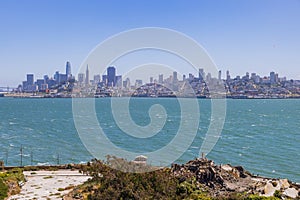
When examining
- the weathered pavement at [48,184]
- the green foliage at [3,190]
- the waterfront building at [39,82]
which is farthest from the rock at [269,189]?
the waterfront building at [39,82]

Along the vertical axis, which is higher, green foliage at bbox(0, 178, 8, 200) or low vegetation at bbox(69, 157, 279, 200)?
low vegetation at bbox(69, 157, 279, 200)

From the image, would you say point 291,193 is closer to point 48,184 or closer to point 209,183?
point 209,183

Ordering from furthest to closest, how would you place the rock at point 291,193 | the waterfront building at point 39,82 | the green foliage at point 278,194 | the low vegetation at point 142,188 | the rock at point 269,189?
the waterfront building at point 39,82, the rock at point 269,189, the rock at point 291,193, the green foliage at point 278,194, the low vegetation at point 142,188

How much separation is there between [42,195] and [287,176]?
1565 cm

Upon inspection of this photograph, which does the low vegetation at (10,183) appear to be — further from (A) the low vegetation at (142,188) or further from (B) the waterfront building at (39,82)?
(B) the waterfront building at (39,82)

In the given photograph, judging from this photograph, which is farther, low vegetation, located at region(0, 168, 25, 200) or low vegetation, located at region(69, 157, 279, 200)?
low vegetation, located at region(0, 168, 25, 200)

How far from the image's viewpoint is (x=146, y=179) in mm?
12383

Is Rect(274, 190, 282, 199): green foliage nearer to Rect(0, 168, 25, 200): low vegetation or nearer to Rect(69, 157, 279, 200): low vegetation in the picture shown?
Rect(69, 157, 279, 200): low vegetation

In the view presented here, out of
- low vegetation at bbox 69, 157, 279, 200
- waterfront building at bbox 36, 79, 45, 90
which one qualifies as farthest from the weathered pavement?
waterfront building at bbox 36, 79, 45, 90

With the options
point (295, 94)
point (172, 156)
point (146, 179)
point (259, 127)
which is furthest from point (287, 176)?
point (295, 94)

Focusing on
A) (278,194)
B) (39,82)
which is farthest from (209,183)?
(39,82)

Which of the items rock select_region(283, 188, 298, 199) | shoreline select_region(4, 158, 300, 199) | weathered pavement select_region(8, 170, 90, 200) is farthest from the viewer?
weathered pavement select_region(8, 170, 90, 200)

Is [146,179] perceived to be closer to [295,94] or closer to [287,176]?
[287,176]

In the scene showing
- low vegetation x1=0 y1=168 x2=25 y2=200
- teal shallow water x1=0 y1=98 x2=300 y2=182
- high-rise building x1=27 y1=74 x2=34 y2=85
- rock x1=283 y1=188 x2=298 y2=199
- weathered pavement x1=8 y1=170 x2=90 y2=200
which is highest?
high-rise building x1=27 y1=74 x2=34 y2=85
